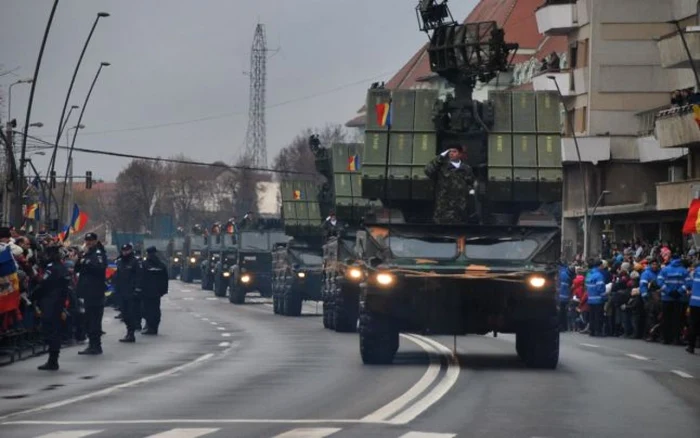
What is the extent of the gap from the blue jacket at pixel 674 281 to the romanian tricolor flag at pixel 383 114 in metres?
6.16

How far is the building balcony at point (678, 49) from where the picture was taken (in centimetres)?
5459

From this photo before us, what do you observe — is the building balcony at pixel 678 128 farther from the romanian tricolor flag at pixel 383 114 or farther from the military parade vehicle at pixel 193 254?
the military parade vehicle at pixel 193 254

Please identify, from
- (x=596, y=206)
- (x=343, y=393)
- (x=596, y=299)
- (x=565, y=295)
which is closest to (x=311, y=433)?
(x=343, y=393)

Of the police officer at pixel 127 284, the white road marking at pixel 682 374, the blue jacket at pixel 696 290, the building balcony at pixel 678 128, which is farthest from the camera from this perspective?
the building balcony at pixel 678 128

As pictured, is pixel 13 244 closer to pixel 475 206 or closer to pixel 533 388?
pixel 475 206

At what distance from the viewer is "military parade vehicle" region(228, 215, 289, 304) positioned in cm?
5953

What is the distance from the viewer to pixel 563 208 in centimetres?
7519

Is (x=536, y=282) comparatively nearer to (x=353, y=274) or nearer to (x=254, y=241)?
(x=353, y=274)

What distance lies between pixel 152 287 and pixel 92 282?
26.6 feet

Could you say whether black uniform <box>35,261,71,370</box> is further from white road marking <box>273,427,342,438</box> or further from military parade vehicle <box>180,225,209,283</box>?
military parade vehicle <box>180,225,209,283</box>

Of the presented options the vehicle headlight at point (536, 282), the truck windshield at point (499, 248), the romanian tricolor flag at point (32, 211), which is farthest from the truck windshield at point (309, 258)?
the romanian tricolor flag at point (32, 211)

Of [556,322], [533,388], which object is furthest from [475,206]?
[533,388]

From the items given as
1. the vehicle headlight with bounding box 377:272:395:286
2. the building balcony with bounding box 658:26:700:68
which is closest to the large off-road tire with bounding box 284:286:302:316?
the building balcony with bounding box 658:26:700:68

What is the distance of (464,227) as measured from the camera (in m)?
24.0
